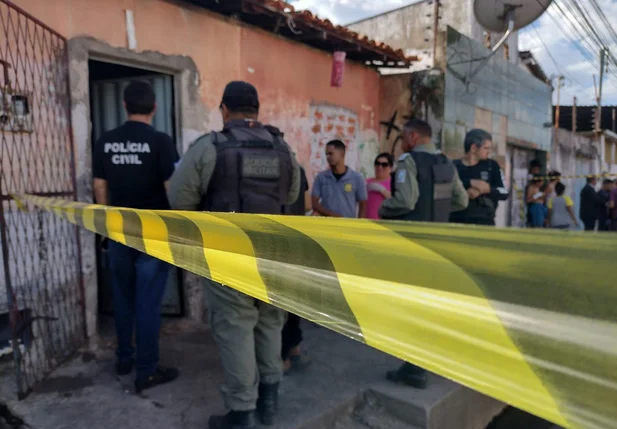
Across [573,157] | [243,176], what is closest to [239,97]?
[243,176]

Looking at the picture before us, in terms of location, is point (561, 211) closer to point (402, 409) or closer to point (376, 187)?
point (376, 187)

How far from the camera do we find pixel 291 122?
4.99 m

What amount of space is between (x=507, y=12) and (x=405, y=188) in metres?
4.41

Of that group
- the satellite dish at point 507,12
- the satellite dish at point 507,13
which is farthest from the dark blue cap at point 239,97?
the satellite dish at point 507,12

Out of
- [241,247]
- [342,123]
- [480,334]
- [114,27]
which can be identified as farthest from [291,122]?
[480,334]

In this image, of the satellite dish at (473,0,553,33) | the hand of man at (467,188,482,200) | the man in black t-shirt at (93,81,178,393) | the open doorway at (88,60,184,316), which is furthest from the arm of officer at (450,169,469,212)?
the satellite dish at (473,0,553,33)

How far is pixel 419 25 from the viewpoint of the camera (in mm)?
8008

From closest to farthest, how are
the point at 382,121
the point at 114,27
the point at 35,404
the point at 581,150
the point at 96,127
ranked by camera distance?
1. the point at 35,404
2. the point at 114,27
3. the point at 96,127
4. the point at 382,121
5. the point at 581,150

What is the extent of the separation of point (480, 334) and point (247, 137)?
6.37 ft

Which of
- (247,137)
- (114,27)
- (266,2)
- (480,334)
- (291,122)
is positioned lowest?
(480,334)

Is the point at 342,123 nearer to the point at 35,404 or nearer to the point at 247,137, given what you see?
the point at 247,137

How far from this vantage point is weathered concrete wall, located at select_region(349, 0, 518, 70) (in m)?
7.75

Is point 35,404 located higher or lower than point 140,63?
lower

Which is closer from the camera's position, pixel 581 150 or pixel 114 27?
pixel 114 27
